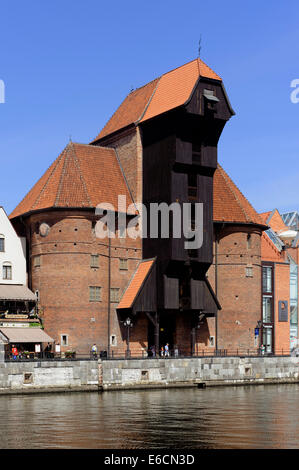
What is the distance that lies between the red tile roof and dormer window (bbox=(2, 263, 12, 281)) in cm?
936

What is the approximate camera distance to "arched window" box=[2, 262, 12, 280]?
66.8m

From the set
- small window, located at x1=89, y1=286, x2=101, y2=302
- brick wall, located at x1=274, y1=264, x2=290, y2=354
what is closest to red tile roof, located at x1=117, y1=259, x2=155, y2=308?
small window, located at x1=89, y1=286, x2=101, y2=302

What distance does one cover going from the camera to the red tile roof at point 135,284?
65062 millimetres

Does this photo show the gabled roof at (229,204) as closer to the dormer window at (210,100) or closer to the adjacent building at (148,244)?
the adjacent building at (148,244)

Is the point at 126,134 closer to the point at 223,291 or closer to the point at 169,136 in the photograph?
the point at 169,136

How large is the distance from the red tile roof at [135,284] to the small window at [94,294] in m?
2.00

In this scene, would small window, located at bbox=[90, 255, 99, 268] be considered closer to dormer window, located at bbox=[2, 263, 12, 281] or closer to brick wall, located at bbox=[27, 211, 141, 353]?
brick wall, located at bbox=[27, 211, 141, 353]

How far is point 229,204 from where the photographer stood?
72688mm

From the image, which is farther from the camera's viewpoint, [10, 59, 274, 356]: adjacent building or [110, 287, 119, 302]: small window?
[110, 287, 119, 302]: small window

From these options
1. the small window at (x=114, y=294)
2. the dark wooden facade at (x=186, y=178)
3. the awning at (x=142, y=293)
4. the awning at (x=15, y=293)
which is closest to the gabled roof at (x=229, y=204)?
the dark wooden facade at (x=186, y=178)

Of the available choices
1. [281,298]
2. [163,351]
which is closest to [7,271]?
[163,351]

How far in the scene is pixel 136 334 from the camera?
6656 centimetres
